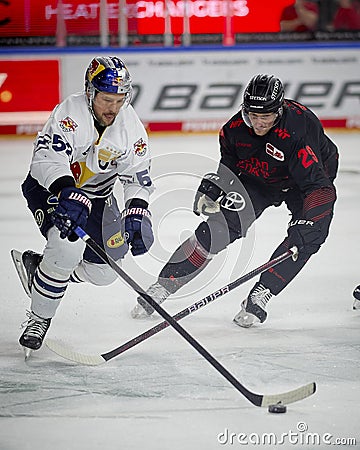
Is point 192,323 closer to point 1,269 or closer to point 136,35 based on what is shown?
point 1,269

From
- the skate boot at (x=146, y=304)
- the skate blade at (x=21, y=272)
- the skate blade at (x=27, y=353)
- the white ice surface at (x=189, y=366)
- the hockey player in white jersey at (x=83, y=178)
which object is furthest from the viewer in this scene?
the skate boot at (x=146, y=304)

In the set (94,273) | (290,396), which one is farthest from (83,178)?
(290,396)

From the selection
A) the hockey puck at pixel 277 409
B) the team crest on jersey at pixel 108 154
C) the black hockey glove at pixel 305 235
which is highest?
the team crest on jersey at pixel 108 154

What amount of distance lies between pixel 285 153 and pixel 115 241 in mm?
710

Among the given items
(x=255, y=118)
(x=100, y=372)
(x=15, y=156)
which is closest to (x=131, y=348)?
(x=100, y=372)

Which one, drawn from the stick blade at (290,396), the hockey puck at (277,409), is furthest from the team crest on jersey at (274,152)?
the hockey puck at (277,409)

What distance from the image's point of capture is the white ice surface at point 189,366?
8.27ft

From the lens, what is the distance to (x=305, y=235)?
133 inches

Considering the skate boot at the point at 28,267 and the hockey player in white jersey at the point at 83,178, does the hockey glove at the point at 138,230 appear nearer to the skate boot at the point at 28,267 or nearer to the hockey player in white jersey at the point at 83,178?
the hockey player in white jersey at the point at 83,178

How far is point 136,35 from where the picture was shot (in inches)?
314

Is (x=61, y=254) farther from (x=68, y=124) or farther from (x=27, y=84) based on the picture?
(x=27, y=84)

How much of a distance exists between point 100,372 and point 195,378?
0.31 m

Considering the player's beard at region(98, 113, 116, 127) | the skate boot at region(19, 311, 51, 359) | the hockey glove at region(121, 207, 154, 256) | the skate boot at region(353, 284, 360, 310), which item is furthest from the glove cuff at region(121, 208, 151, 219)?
the skate boot at region(353, 284, 360, 310)

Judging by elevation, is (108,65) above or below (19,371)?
above
